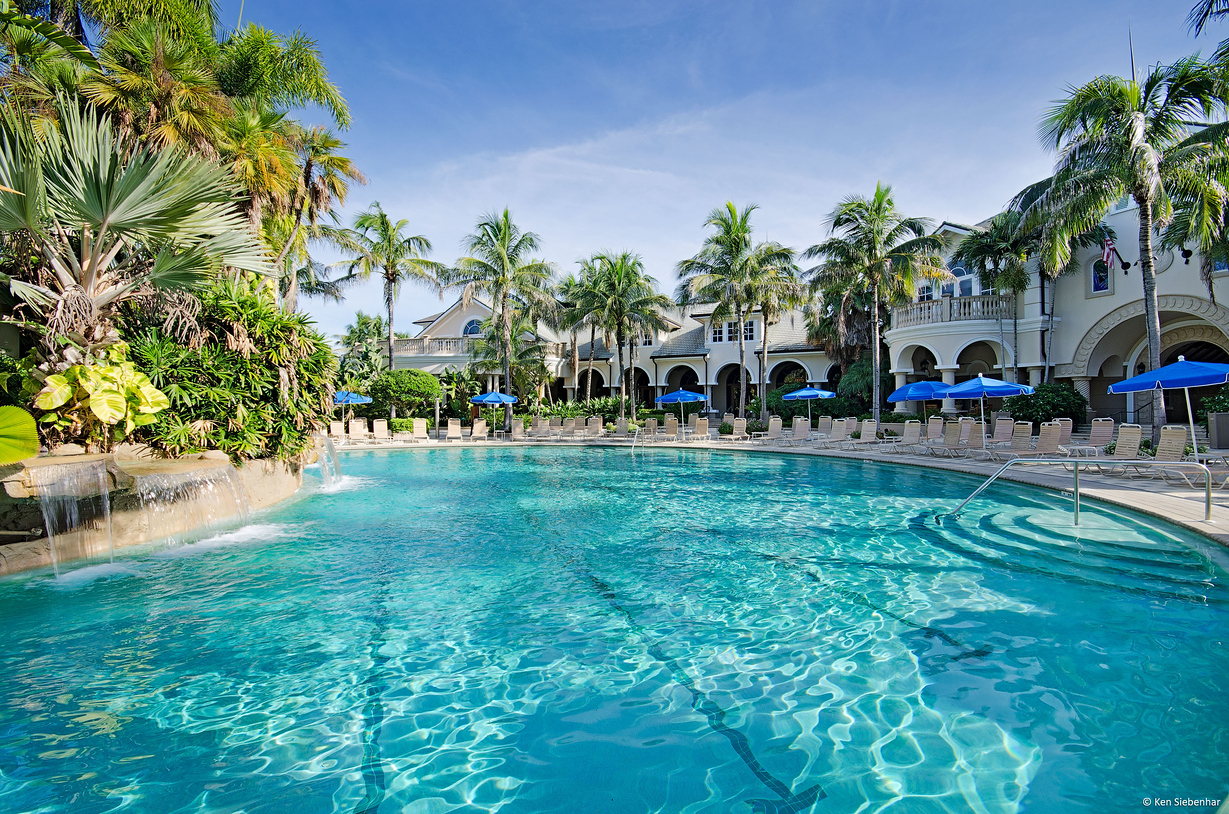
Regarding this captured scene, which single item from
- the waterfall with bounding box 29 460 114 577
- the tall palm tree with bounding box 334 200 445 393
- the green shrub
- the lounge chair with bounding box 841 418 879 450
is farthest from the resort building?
the waterfall with bounding box 29 460 114 577

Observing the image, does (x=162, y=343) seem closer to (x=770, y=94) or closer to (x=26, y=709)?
(x=26, y=709)

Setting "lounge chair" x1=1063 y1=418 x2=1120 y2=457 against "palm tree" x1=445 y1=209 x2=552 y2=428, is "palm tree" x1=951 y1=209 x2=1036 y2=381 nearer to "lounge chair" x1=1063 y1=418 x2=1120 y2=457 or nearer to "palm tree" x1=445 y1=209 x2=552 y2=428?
"lounge chair" x1=1063 y1=418 x2=1120 y2=457

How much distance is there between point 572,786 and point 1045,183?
26704mm

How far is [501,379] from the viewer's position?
36.4 m

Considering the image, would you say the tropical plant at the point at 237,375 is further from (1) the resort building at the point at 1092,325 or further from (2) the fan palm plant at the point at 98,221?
(1) the resort building at the point at 1092,325

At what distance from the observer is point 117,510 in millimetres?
8047

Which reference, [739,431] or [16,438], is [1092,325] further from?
[16,438]

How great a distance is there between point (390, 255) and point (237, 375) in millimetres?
23780

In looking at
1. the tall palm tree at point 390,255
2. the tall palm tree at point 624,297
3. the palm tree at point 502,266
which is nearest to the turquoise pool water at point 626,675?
the palm tree at point 502,266

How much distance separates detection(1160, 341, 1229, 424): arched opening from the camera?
2306 cm

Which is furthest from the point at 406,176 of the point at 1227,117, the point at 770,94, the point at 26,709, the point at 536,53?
the point at 1227,117

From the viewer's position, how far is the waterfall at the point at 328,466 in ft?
49.4

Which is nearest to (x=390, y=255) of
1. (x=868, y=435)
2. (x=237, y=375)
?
(x=237, y=375)

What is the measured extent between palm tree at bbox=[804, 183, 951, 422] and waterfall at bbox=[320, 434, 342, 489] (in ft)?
60.7
